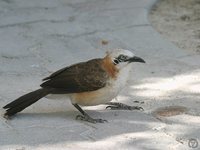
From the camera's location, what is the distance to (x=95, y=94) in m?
4.98

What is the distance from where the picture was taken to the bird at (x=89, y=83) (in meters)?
4.97

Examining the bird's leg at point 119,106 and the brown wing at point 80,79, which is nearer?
the brown wing at point 80,79

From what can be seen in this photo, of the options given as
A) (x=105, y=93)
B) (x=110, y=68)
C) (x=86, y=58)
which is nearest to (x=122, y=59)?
(x=110, y=68)

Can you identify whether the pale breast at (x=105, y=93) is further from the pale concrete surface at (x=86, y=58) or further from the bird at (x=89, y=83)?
the pale concrete surface at (x=86, y=58)

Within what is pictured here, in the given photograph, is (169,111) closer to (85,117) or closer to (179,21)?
(85,117)

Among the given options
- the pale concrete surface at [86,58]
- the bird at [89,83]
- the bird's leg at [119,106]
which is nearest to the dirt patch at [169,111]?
the pale concrete surface at [86,58]

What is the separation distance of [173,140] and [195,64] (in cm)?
206

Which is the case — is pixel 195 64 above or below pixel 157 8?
below

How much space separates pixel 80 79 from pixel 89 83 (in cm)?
10

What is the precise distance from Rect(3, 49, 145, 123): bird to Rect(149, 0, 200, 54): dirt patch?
7.52 ft

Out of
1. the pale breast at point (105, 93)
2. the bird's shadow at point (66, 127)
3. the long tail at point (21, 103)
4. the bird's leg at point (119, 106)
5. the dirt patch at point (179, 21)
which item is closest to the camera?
the bird's shadow at point (66, 127)

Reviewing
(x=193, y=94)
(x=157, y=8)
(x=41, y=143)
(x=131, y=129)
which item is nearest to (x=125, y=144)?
(x=131, y=129)

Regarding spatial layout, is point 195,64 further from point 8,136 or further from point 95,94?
point 8,136

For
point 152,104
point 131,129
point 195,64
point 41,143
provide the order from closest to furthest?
point 41,143 < point 131,129 < point 152,104 < point 195,64
